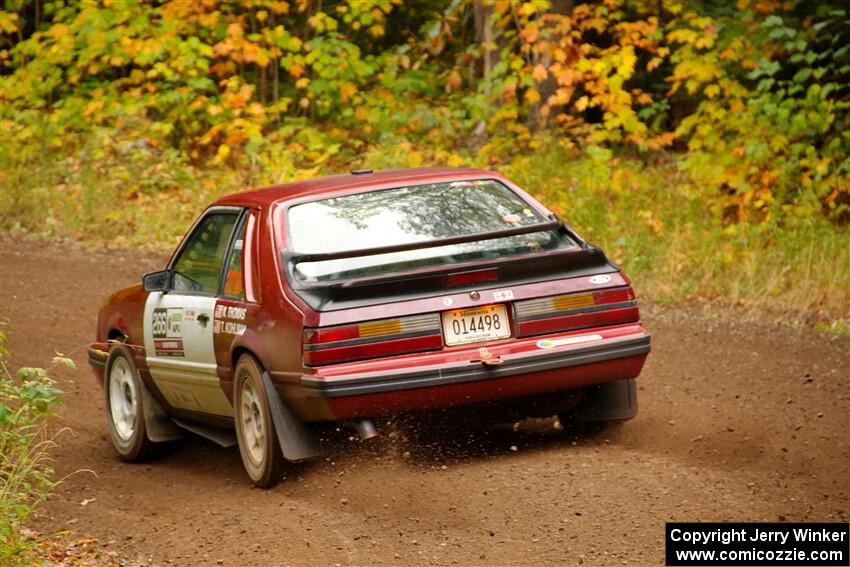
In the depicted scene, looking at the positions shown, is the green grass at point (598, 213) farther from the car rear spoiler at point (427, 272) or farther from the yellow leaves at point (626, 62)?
the car rear spoiler at point (427, 272)

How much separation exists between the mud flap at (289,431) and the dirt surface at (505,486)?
202mm

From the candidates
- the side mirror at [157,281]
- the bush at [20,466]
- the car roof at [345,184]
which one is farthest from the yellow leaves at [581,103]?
the bush at [20,466]

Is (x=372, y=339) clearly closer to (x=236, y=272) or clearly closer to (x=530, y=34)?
(x=236, y=272)

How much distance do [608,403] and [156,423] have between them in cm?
281

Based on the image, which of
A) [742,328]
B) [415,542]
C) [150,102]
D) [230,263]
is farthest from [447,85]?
[415,542]

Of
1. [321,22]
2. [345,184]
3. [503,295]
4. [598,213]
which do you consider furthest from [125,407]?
[321,22]

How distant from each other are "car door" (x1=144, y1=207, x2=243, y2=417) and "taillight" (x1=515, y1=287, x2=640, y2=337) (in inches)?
68.9

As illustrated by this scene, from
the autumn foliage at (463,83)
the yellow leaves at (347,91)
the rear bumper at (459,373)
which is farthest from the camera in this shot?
the yellow leaves at (347,91)

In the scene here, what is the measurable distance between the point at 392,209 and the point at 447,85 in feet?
40.5

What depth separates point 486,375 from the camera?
6.62 metres

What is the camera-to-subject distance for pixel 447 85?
63.8 feet

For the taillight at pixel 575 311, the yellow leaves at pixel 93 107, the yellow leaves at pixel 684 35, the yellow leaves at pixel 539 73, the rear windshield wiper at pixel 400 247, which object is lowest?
the yellow leaves at pixel 93 107

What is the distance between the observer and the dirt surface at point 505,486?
581 cm

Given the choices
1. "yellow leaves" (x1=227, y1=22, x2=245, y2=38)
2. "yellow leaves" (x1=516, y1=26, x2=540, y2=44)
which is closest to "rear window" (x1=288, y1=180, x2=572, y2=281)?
"yellow leaves" (x1=516, y1=26, x2=540, y2=44)
